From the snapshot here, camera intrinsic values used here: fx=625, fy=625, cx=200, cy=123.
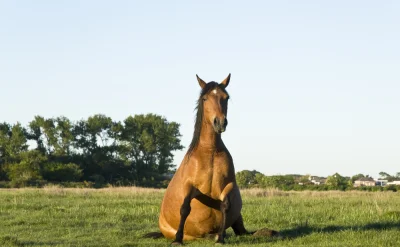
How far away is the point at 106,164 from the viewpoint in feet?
216

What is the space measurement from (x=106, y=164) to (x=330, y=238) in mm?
57153

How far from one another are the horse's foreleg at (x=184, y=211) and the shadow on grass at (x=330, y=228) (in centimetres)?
178

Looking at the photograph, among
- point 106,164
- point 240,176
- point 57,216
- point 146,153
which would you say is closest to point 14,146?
point 106,164

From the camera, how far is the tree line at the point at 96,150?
201 feet

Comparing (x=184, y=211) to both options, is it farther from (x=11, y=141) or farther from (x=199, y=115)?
(x=11, y=141)

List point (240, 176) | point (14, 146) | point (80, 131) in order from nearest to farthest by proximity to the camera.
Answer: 1. point (240, 176)
2. point (14, 146)
3. point (80, 131)

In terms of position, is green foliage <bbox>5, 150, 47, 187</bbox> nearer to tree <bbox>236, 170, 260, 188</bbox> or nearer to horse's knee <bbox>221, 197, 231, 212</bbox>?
tree <bbox>236, 170, 260, 188</bbox>

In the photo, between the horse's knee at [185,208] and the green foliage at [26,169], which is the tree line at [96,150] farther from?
the horse's knee at [185,208]

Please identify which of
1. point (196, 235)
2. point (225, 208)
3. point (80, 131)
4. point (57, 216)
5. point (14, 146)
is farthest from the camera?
point (80, 131)

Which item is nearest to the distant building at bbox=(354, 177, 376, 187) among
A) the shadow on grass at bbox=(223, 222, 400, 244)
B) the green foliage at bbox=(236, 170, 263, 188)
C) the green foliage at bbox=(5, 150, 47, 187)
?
the green foliage at bbox=(236, 170, 263, 188)

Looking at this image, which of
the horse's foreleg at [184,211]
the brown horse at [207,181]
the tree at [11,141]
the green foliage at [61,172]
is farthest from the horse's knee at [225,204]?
the tree at [11,141]

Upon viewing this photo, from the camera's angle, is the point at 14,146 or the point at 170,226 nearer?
the point at 170,226

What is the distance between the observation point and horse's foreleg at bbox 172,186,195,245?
9.66 m

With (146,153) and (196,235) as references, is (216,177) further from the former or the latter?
(146,153)
